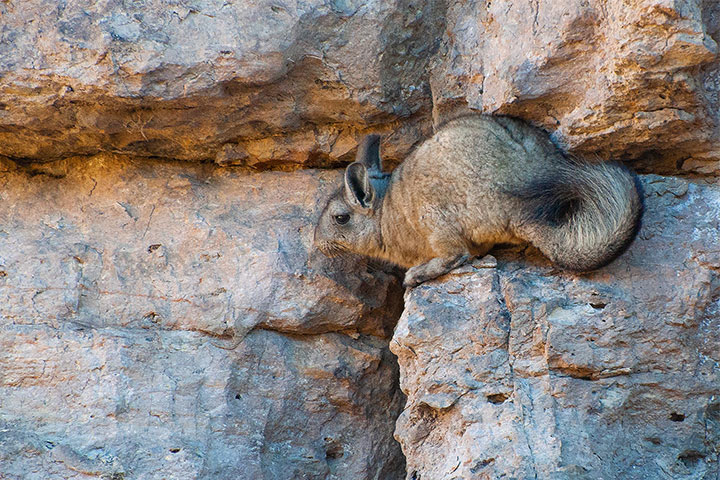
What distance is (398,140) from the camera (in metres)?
5.53

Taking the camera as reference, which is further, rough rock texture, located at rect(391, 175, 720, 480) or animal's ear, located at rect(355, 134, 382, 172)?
animal's ear, located at rect(355, 134, 382, 172)

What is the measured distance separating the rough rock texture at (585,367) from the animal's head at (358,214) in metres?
0.92

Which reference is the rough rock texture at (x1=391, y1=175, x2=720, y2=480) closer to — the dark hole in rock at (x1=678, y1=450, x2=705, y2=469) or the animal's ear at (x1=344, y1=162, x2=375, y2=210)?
the dark hole in rock at (x1=678, y1=450, x2=705, y2=469)

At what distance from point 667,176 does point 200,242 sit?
2.84 metres

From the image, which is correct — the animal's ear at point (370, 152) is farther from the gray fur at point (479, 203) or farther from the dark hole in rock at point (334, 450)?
the dark hole in rock at point (334, 450)

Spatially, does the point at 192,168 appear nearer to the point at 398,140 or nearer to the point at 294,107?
the point at 294,107

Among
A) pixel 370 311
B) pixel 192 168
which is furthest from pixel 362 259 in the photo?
pixel 192 168

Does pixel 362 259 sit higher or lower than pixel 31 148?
lower

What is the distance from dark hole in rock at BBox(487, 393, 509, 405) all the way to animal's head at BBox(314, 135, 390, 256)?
1441 mm

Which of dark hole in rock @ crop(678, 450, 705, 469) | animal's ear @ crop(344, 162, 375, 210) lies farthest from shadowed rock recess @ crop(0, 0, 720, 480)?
animal's ear @ crop(344, 162, 375, 210)

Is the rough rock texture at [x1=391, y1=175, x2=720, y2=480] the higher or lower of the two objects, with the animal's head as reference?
lower

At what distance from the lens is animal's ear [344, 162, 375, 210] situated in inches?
204

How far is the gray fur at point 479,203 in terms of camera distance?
4.35 metres

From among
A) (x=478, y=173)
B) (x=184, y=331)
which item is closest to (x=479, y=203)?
(x=478, y=173)
